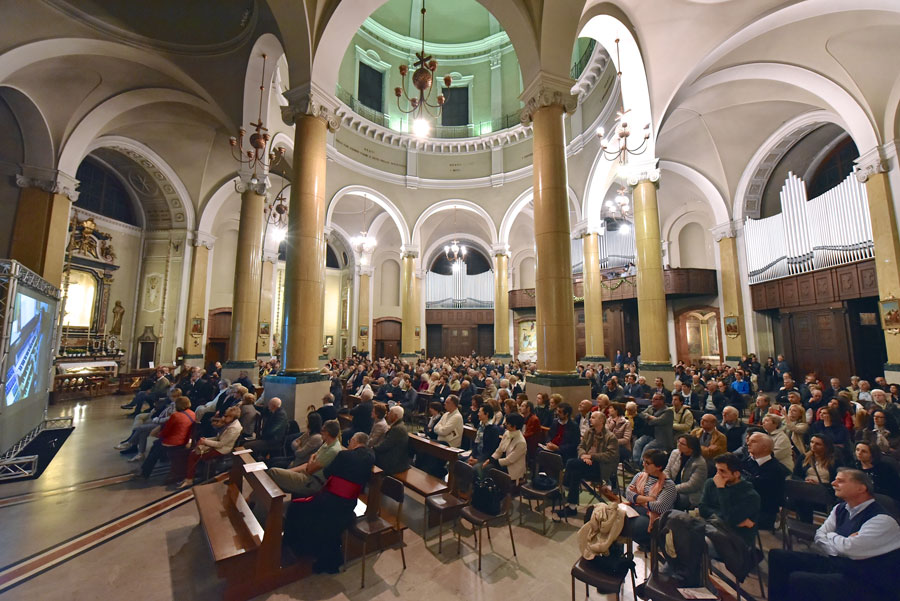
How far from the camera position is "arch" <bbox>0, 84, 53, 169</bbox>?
299 inches

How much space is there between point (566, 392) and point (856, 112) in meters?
8.96

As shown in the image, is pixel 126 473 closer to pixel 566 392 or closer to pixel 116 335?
pixel 566 392

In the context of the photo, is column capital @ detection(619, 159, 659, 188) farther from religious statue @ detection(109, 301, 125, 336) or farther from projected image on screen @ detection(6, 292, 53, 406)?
religious statue @ detection(109, 301, 125, 336)

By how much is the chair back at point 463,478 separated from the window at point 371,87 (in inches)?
597

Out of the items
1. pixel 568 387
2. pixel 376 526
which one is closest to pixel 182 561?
pixel 376 526

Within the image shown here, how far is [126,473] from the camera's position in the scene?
4.54 m

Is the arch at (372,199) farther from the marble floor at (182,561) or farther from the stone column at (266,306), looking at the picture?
the marble floor at (182,561)

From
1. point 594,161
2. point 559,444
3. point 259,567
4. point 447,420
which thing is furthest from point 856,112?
point 259,567

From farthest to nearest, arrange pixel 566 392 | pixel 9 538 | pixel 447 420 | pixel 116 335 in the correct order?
pixel 116 335
pixel 566 392
pixel 447 420
pixel 9 538

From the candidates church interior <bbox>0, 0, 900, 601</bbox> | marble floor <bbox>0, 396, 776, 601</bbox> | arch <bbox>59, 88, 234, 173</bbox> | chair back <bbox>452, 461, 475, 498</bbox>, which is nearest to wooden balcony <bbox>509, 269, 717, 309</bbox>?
church interior <bbox>0, 0, 900, 601</bbox>

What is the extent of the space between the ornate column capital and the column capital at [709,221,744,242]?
3977 millimetres

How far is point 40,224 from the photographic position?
26.5 feet

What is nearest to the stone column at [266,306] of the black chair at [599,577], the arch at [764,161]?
the black chair at [599,577]

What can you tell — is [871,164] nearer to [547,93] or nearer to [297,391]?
[547,93]
